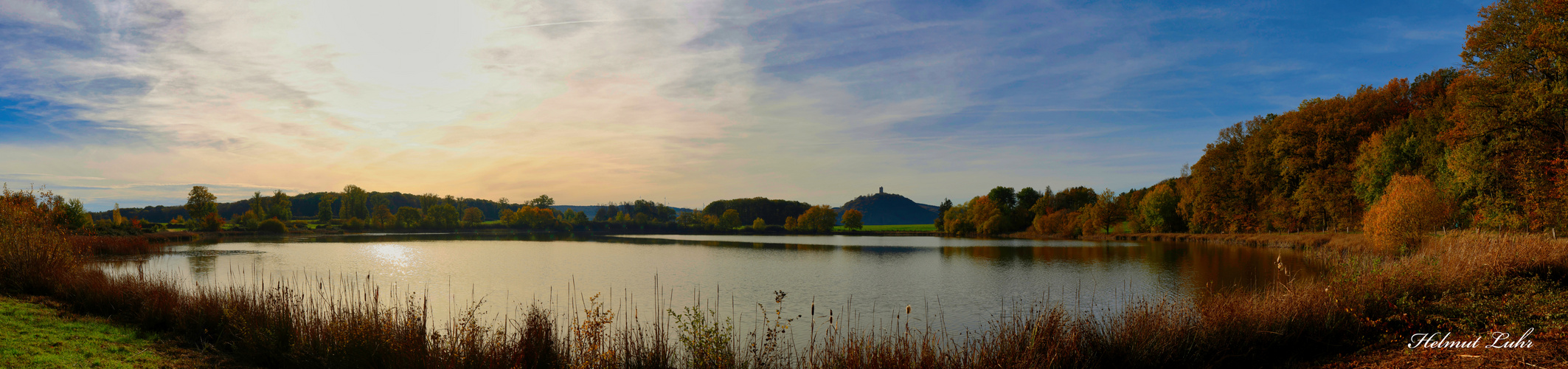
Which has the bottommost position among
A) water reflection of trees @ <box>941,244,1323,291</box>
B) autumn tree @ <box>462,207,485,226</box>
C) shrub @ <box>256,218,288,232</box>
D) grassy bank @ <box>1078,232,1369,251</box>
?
water reflection of trees @ <box>941,244,1323,291</box>

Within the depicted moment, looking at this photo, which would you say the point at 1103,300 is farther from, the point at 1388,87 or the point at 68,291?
the point at 1388,87

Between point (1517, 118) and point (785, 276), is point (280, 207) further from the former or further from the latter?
point (1517, 118)

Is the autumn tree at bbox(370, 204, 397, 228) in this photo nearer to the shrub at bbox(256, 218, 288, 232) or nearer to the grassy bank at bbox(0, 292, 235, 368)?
the shrub at bbox(256, 218, 288, 232)

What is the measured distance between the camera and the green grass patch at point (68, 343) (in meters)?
8.02

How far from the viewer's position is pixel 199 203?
89.1m

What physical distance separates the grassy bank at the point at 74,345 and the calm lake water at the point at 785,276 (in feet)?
8.74

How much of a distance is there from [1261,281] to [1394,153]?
25.0 m

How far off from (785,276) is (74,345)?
69.2 feet

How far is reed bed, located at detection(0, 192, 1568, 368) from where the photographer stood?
794 centimetres

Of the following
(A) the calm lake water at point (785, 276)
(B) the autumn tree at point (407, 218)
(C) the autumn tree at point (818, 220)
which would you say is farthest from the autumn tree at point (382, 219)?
(A) the calm lake water at point (785, 276)

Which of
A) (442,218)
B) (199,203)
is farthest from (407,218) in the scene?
(199,203)

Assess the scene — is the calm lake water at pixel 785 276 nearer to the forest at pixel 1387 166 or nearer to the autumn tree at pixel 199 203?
the forest at pixel 1387 166

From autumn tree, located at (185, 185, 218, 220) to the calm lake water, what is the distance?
56026 mm

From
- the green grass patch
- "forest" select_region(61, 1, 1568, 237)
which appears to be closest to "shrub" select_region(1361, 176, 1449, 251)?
"forest" select_region(61, 1, 1568, 237)
